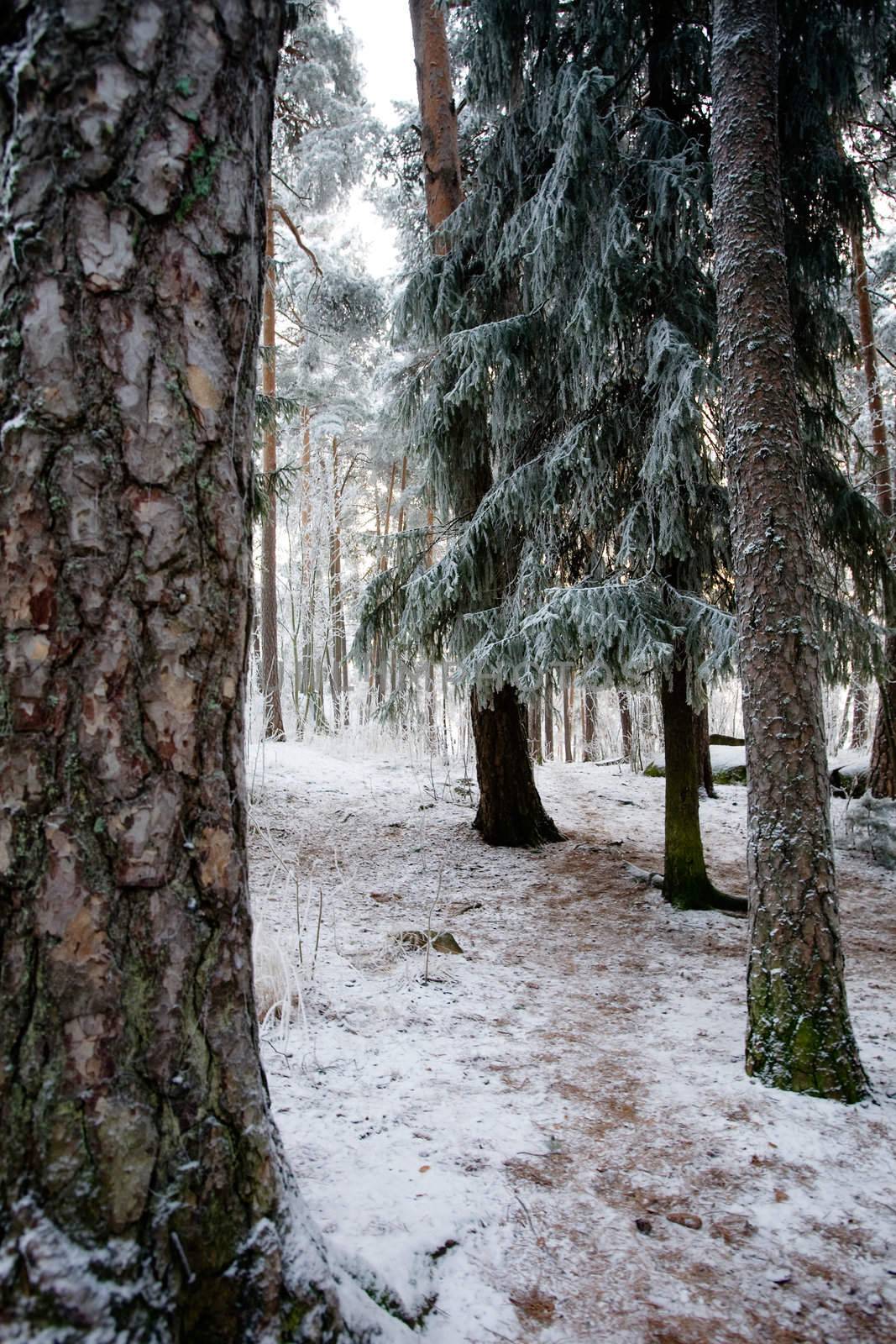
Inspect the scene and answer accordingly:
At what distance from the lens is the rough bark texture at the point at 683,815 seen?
4781mm

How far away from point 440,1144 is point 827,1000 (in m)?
1.47

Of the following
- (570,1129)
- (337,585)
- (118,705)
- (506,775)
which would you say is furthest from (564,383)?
(337,585)

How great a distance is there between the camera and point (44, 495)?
40.7 inches

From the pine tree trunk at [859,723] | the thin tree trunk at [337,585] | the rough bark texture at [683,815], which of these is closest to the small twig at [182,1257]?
the rough bark texture at [683,815]

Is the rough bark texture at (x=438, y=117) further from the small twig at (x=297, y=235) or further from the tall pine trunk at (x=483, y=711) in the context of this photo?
the small twig at (x=297, y=235)

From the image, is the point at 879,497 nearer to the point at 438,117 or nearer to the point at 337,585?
the point at 438,117

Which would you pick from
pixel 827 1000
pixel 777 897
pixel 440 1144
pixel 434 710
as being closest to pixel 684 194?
pixel 777 897

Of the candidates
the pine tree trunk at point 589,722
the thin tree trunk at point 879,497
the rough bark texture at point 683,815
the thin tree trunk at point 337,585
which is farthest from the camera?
the pine tree trunk at point 589,722

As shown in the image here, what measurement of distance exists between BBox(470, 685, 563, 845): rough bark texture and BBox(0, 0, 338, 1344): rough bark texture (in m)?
5.21

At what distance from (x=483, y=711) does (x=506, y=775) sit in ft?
2.04

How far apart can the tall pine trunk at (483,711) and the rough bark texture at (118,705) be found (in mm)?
5223

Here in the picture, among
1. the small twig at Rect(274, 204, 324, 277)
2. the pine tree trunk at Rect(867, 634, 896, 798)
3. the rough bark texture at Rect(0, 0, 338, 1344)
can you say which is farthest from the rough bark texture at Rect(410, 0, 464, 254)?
the rough bark texture at Rect(0, 0, 338, 1344)

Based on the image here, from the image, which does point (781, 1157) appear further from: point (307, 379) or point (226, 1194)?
point (307, 379)

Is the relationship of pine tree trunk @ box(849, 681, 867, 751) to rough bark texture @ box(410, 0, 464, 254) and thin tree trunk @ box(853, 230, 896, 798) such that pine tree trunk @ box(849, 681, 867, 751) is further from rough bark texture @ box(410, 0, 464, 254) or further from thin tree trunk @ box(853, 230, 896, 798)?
rough bark texture @ box(410, 0, 464, 254)
